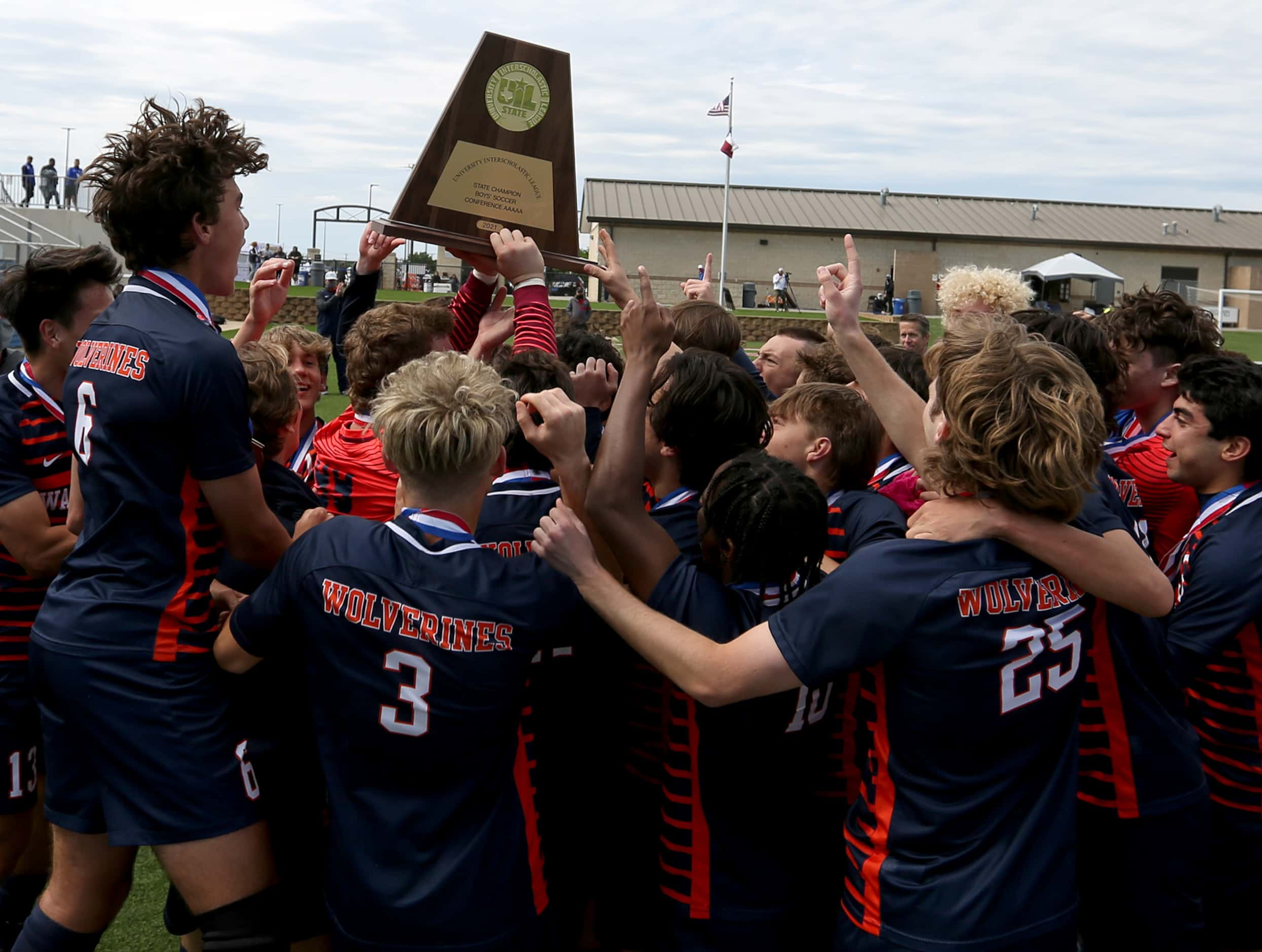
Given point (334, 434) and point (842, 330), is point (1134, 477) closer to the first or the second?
point (842, 330)

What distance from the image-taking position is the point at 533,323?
3328mm

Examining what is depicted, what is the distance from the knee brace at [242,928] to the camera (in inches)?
95.3

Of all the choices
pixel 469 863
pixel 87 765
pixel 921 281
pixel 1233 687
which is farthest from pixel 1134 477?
pixel 921 281

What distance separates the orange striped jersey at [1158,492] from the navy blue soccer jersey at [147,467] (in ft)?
10.1

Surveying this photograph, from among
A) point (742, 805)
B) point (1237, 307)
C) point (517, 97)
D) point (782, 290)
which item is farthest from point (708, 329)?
point (1237, 307)

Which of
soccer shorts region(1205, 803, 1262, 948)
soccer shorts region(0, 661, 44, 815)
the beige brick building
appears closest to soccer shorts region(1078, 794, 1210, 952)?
soccer shorts region(1205, 803, 1262, 948)

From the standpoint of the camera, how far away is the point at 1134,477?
12.4 ft

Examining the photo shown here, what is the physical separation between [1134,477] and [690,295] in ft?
6.41

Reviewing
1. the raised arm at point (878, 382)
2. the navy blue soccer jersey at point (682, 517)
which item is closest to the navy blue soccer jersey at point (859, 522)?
the raised arm at point (878, 382)

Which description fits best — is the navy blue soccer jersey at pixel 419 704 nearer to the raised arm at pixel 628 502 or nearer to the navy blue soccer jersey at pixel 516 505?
the raised arm at pixel 628 502

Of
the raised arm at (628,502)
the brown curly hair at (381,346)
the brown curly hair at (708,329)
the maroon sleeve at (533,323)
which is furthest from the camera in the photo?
the brown curly hair at (708,329)

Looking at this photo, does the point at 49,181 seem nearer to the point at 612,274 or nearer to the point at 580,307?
the point at 580,307

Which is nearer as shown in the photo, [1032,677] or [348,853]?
[1032,677]

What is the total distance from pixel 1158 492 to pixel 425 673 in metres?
2.88
